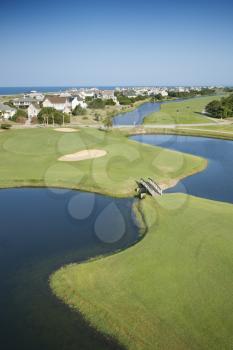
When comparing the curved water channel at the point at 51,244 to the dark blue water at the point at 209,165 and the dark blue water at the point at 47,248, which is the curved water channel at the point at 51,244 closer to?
the dark blue water at the point at 47,248

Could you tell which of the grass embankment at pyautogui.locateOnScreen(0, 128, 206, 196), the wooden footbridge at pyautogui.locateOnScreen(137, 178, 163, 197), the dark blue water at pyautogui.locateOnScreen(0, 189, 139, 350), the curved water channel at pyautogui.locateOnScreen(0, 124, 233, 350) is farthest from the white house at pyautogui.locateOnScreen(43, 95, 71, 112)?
the wooden footbridge at pyautogui.locateOnScreen(137, 178, 163, 197)

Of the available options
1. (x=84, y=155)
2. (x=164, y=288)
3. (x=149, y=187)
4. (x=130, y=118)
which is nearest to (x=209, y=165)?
(x=149, y=187)

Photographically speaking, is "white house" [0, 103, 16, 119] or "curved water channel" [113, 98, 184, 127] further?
"white house" [0, 103, 16, 119]

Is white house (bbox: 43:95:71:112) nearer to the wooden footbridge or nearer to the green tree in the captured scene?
the green tree

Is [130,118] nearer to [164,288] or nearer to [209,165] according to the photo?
[209,165]

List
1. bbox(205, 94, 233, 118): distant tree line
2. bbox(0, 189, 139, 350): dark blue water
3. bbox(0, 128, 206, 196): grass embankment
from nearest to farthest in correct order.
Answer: bbox(0, 189, 139, 350): dark blue water → bbox(0, 128, 206, 196): grass embankment → bbox(205, 94, 233, 118): distant tree line

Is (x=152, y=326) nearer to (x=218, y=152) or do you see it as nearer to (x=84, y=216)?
(x=84, y=216)

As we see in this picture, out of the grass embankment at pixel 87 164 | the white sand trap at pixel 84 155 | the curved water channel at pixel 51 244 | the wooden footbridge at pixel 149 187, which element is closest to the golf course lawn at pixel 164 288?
the curved water channel at pixel 51 244
